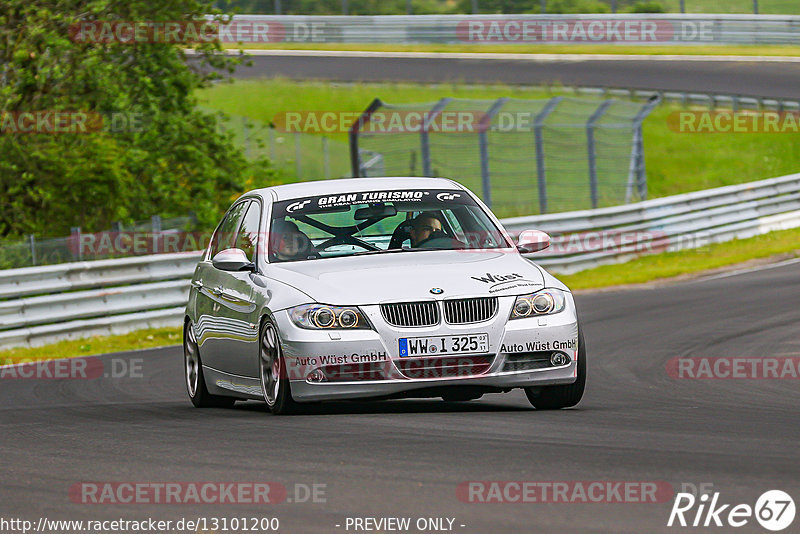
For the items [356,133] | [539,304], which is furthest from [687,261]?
[539,304]

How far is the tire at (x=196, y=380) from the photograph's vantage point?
10797 mm

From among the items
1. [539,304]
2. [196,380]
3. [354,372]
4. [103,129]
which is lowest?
[103,129]

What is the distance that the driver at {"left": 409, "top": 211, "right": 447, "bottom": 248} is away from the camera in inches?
389

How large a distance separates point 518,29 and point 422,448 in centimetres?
3853

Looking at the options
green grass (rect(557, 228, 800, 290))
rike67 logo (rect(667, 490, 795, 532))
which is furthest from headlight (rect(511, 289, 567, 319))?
green grass (rect(557, 228, 800, 290))

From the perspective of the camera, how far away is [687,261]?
23.9m

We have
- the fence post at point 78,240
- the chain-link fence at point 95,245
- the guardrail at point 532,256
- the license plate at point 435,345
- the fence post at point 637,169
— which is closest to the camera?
the license plate at point 435,345

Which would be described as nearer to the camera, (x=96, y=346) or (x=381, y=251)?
(x=381, y=251)

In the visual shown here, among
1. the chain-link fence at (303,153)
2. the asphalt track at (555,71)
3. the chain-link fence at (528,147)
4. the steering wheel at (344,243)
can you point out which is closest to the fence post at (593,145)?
the chain-link fence at (528,147)

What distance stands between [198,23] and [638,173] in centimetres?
809

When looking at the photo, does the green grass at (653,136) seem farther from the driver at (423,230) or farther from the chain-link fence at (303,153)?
the driver at (423,230)

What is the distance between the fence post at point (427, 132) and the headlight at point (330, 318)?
1487cm

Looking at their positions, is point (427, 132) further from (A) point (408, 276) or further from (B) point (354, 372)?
(B) point (354, 372)

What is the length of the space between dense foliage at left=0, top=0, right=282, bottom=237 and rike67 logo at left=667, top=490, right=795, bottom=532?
59.3ft
